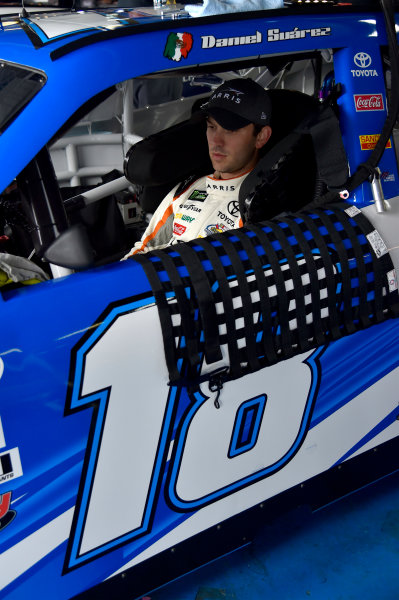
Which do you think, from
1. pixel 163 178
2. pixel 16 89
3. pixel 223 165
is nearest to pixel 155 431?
pixel 16 89

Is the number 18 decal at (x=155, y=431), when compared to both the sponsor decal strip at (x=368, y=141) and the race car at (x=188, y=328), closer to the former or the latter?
the race car at (x=188, y=328)

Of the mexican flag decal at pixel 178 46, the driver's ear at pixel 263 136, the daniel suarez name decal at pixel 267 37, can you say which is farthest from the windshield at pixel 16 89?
the driver's ear at pixel 263 136

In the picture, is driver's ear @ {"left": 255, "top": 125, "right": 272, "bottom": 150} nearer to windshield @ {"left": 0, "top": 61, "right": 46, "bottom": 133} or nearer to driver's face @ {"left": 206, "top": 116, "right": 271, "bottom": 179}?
driver's face @ {"left": 206, "top": 116, "right": 271, "bottom": 179}

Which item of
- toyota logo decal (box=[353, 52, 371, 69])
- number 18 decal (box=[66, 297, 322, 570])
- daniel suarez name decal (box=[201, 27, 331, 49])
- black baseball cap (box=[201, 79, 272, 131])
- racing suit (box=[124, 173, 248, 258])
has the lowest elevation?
number 18 decal (box=[66, 297, 322, 570])

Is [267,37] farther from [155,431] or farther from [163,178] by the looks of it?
[155,431]

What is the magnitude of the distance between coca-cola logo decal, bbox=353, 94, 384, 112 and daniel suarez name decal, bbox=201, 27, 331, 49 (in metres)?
0.20

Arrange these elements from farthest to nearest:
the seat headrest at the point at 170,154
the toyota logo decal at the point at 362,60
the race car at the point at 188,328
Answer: the seat headrest at the point at 170,154, the toyota logo decal at the point at 362,60, the race car at the point at 188,328

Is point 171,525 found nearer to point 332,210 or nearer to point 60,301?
point 60,301

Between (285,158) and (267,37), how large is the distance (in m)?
0.37

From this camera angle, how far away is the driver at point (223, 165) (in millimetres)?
2068

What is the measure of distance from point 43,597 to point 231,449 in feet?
1.85

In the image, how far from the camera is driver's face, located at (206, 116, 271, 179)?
2158mm

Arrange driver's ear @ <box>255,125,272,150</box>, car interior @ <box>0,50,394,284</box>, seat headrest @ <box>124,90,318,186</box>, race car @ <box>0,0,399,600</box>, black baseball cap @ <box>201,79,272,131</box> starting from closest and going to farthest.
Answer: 1. race car @ <box>0,0,399,600</box>
2. car interior @ <box>0,50,394,284</box>
3. black baseball cap @ <box>201,79,272,131</box>
4. driver's ear @ <box>255,125,272,150</box>
5. seat headrest @ <box>124,90,318,186</box>

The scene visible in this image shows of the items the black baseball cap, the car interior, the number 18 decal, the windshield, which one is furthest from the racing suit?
the windshield
